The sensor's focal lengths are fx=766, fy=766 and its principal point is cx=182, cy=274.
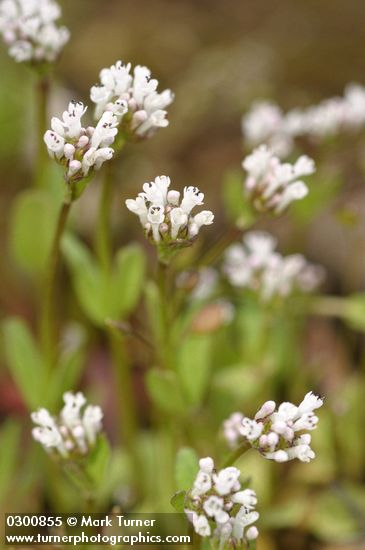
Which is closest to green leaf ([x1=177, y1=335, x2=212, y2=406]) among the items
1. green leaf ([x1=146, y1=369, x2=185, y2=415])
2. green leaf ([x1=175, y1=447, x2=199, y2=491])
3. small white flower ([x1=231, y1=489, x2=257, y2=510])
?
green leaf ([x1=146, y1=369, x2=185, y2=415])

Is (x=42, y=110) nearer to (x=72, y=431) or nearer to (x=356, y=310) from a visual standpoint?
(x=72, y=431)

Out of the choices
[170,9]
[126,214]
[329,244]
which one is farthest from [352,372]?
[170,9]

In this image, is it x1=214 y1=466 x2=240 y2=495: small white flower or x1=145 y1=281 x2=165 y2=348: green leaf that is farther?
x1=145 y1=281 x2=165 y2=348: green leaf

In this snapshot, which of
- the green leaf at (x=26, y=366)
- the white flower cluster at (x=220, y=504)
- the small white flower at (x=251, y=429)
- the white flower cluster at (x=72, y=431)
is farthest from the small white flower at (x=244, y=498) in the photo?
the green leaf at (x=26, y=366)

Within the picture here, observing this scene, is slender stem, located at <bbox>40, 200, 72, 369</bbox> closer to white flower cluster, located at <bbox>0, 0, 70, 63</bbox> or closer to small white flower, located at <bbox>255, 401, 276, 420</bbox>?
white flower cluster, located at <bbox>0, 0, 70, 63</bbox>

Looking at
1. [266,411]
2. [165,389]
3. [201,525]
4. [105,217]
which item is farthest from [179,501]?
[105,217]

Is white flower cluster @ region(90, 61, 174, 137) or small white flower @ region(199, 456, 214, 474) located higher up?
white flower cluster @ region(90, 61, 174, 137)
